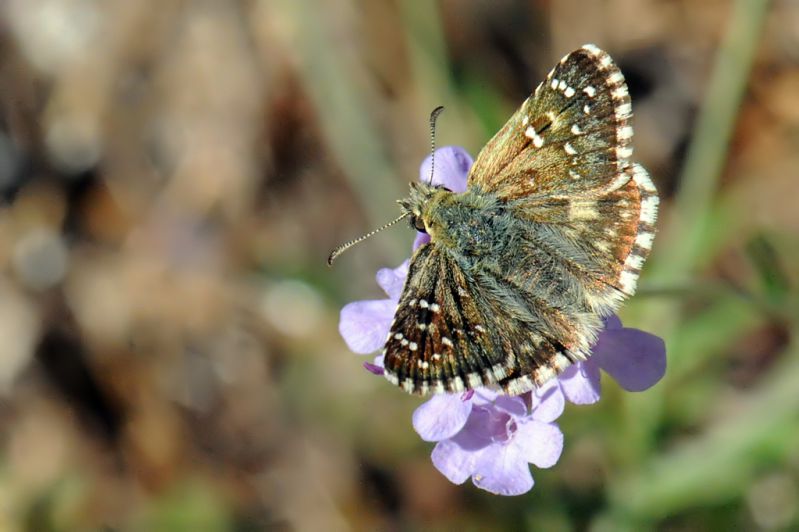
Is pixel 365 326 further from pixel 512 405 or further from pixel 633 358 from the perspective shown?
pixel 633 358

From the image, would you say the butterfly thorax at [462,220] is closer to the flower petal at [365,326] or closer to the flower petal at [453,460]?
the flower petal at [365,326]

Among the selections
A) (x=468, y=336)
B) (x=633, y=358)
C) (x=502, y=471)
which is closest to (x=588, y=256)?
(x=633, y=358)

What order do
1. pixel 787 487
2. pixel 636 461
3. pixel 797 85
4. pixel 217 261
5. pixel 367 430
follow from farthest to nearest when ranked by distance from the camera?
pixel 217 261
pixel 797 85
pixel 367 430
pixel 787 487
pixel 636 461

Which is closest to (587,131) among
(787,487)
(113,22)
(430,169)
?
(430,169)

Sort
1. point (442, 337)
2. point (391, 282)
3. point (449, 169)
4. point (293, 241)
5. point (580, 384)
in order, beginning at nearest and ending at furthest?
point (442, 337) → point (580, 384) → point (391, 282) → point (449, 169) → point (293, 241)

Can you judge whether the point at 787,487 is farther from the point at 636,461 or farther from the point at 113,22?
the point at 113,22

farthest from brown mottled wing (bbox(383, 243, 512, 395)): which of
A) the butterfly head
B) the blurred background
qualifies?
the blurred background
